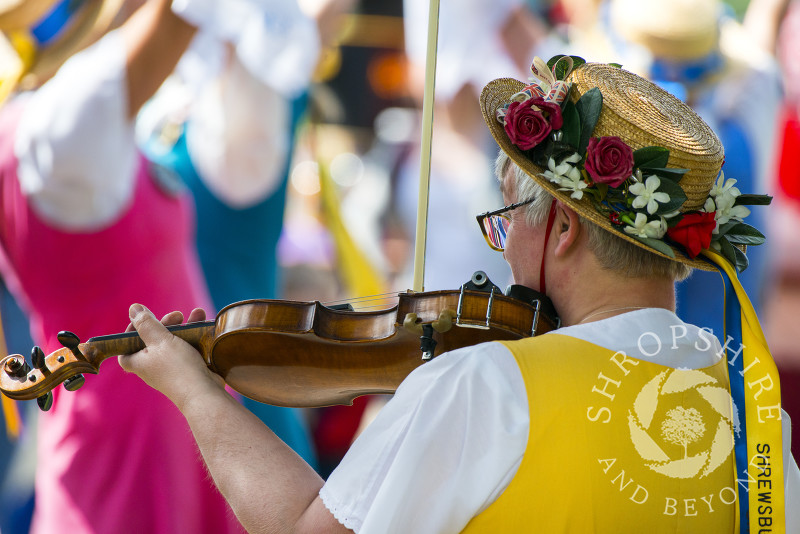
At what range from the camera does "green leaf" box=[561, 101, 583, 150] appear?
4.30 feet

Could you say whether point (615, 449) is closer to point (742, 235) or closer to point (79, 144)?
point (742, 235)

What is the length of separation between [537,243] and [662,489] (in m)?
0.45

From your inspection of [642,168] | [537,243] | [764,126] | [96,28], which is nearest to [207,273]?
[96,28]

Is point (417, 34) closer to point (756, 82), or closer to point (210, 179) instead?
point (210, 179)

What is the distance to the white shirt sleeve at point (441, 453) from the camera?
Result: 40.8 inches

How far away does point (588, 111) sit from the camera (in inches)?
51.4

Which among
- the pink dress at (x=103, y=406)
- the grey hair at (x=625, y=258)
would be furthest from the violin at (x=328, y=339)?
the pink dress at (x=103, y=406)

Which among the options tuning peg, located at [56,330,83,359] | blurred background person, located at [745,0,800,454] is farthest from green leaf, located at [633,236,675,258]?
blurred background person, located at [745,0,800,454]

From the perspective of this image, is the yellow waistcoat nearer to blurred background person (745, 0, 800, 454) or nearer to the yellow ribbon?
the yellow ribbon

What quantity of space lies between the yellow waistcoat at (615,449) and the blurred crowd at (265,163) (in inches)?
64.0

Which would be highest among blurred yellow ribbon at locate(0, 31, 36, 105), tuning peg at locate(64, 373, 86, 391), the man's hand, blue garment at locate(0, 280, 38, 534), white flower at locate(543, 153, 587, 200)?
blurred yellow ribbon at locate(0, 31, 36, 105)

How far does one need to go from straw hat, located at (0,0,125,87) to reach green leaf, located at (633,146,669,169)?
1912mm

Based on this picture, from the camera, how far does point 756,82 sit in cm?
287

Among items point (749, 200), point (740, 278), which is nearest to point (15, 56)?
point (749, 200)
